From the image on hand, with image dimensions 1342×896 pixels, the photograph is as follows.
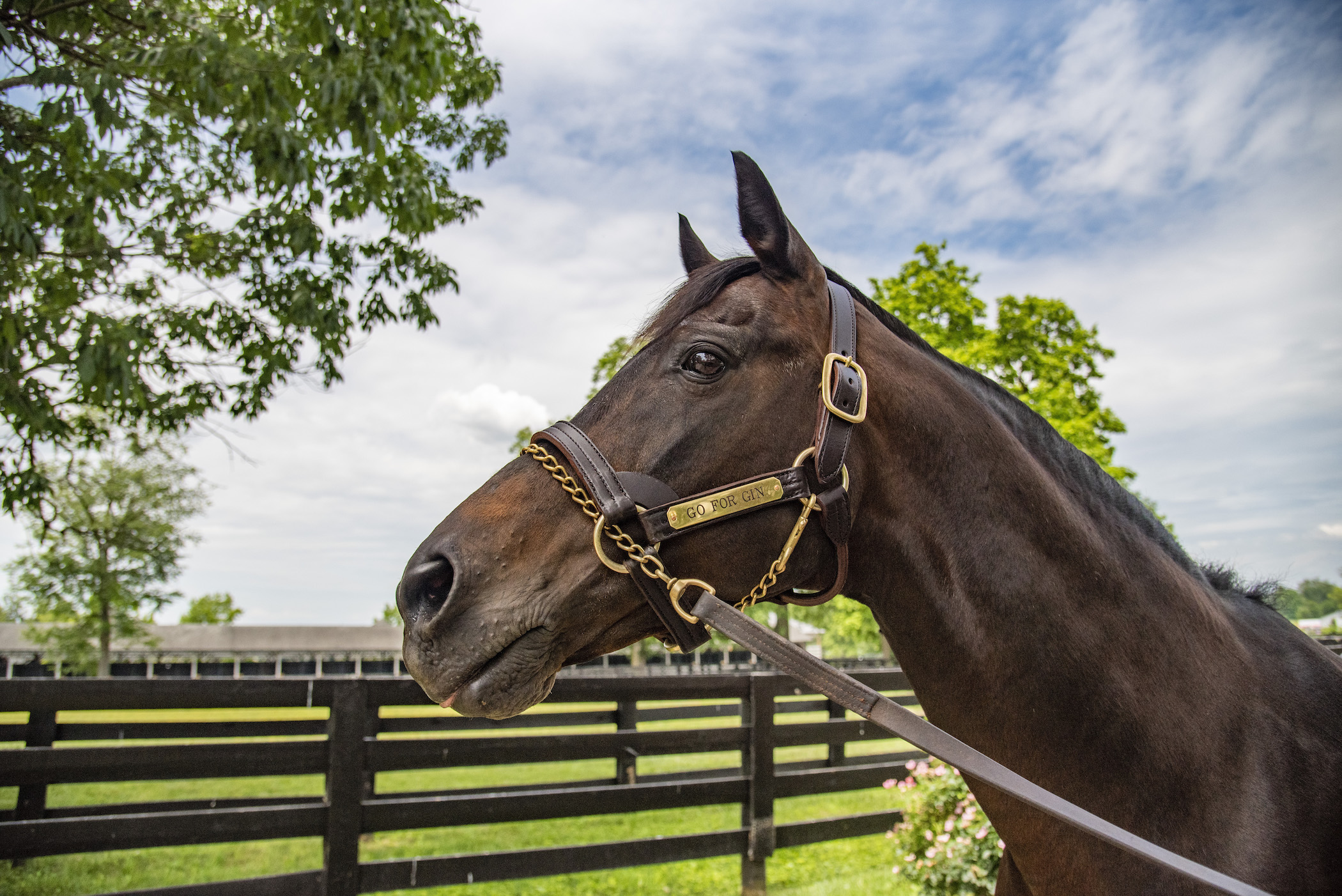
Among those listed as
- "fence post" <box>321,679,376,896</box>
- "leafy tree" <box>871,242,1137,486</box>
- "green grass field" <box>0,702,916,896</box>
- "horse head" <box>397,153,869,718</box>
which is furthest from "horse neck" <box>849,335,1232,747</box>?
"leafy tree" <box>871,242,1137,486</box>

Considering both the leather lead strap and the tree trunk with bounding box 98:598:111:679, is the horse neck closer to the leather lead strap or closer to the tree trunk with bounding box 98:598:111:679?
the leather lead strap

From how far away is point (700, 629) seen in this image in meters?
1.58

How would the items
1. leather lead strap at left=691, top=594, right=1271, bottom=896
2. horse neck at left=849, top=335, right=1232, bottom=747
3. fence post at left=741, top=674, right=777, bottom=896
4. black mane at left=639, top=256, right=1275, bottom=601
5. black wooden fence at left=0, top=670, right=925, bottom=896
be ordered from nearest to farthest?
1. leather lead strap at left=691, top=594, right=1271, bottom=896
2. horse neck at left=849, top=335, right=1232, bottom=747
3. black mane at left=639, top=256, right=1275, bottom=601
4. black wooden fence at left=0, top=670, right=925, bottom=896
5. fence post at left=741, top=674, right=777, bottom=896

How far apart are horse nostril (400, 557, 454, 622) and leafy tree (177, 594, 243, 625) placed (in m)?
77.3

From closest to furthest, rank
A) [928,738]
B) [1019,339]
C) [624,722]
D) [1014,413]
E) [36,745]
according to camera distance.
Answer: [928,738]
[1014,413]
[36,745]
[624,722]
[1019,339]

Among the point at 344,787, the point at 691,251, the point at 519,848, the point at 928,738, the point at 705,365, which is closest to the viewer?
the point at 928,738

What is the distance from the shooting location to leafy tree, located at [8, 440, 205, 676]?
27500mm

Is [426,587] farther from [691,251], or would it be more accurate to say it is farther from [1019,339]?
[1019,339]

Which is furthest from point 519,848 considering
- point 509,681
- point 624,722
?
point 509,681

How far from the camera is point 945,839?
15.7ft

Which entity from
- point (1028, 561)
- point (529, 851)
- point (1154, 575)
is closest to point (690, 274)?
point (1028, 561)

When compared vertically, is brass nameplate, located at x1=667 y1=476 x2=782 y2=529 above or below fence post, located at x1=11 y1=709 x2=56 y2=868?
above

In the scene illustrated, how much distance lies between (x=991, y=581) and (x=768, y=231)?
0.89 m

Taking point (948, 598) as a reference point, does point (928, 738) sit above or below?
below
